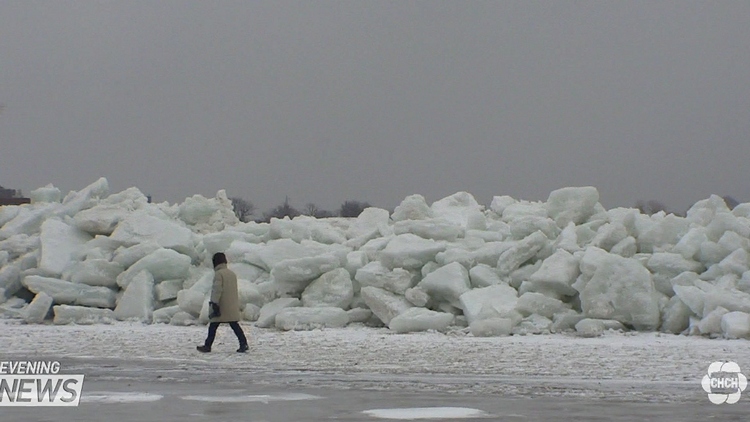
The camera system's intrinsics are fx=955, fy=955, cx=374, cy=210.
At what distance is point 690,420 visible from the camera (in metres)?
5.93

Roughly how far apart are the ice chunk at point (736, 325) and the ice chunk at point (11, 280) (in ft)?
34.6

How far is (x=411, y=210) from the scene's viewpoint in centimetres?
1602

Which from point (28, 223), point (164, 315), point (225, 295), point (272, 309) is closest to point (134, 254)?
point (164, 315)

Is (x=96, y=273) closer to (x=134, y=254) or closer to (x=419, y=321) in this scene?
(x=134, y=254)

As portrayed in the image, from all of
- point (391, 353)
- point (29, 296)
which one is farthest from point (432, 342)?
point (29, 296)

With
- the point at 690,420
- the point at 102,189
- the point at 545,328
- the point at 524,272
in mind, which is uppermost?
the point at 102,189

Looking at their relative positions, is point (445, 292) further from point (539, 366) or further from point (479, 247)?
point (539, 366)

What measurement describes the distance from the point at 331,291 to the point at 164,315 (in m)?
2.45

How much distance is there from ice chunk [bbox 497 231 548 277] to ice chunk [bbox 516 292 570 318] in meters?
0.97

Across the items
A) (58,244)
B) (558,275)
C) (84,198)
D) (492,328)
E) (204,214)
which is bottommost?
(492,328)

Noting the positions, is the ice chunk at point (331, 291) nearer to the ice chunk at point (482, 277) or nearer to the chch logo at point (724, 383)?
the ice chunk at point (482, 277)

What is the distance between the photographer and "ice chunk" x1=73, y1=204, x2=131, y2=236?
15.8 meters

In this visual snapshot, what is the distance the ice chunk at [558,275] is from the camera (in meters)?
12.5

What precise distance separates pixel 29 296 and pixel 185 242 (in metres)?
2.75
